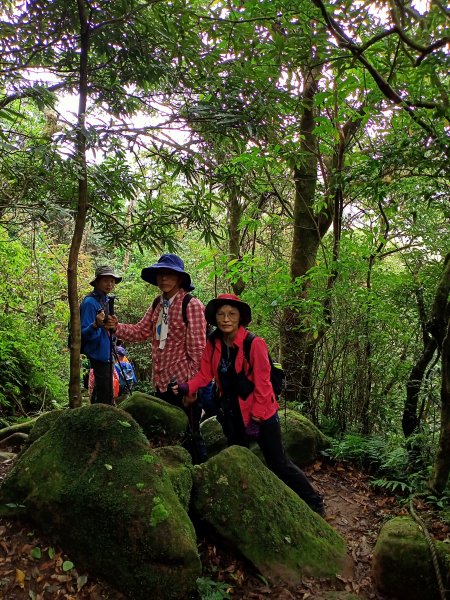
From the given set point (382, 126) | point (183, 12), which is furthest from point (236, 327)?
point (382, 126)

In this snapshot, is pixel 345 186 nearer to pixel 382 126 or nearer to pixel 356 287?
pixel 356 287

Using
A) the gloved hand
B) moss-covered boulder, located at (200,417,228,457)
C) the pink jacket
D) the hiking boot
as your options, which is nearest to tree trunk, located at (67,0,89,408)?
the pink jacket

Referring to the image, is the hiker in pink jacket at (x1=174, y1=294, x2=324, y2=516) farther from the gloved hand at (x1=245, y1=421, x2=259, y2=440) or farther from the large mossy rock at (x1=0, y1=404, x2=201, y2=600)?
the large mossy rock at (x1=0, y1=404, x2=201, y2=600)

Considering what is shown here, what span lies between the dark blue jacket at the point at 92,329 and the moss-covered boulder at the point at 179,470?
168cm

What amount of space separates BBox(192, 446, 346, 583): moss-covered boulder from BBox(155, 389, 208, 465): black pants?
2.49 feet

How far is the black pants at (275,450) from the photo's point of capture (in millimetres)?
4203

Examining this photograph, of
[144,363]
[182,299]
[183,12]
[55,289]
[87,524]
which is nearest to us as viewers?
[87,524]

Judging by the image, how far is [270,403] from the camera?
4.11m

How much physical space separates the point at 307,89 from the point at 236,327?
16.9 ft

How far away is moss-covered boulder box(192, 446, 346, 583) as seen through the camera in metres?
3.63

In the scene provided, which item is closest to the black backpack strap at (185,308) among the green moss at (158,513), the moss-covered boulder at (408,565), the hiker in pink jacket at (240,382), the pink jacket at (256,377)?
the hiker in pink jacket at (240,382)

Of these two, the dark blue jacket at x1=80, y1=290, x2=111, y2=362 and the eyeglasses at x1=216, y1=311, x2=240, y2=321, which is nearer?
the eyeglasses at x1=216, y1=311, x2=240, y2=321

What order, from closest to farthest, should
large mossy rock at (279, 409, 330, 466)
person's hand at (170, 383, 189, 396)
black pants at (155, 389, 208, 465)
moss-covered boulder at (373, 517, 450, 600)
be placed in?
1. moss-covered boulder at (373, 517, 450, 600)
2. person's hand at (170, 383, 189, 396)
3. black pants at (155, 389, 208, 465)
4. large mossy rock at (279, 409, 330, 466)

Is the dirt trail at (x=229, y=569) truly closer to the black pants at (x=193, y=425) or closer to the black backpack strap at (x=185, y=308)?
the black pants at (x=193, y=425)
